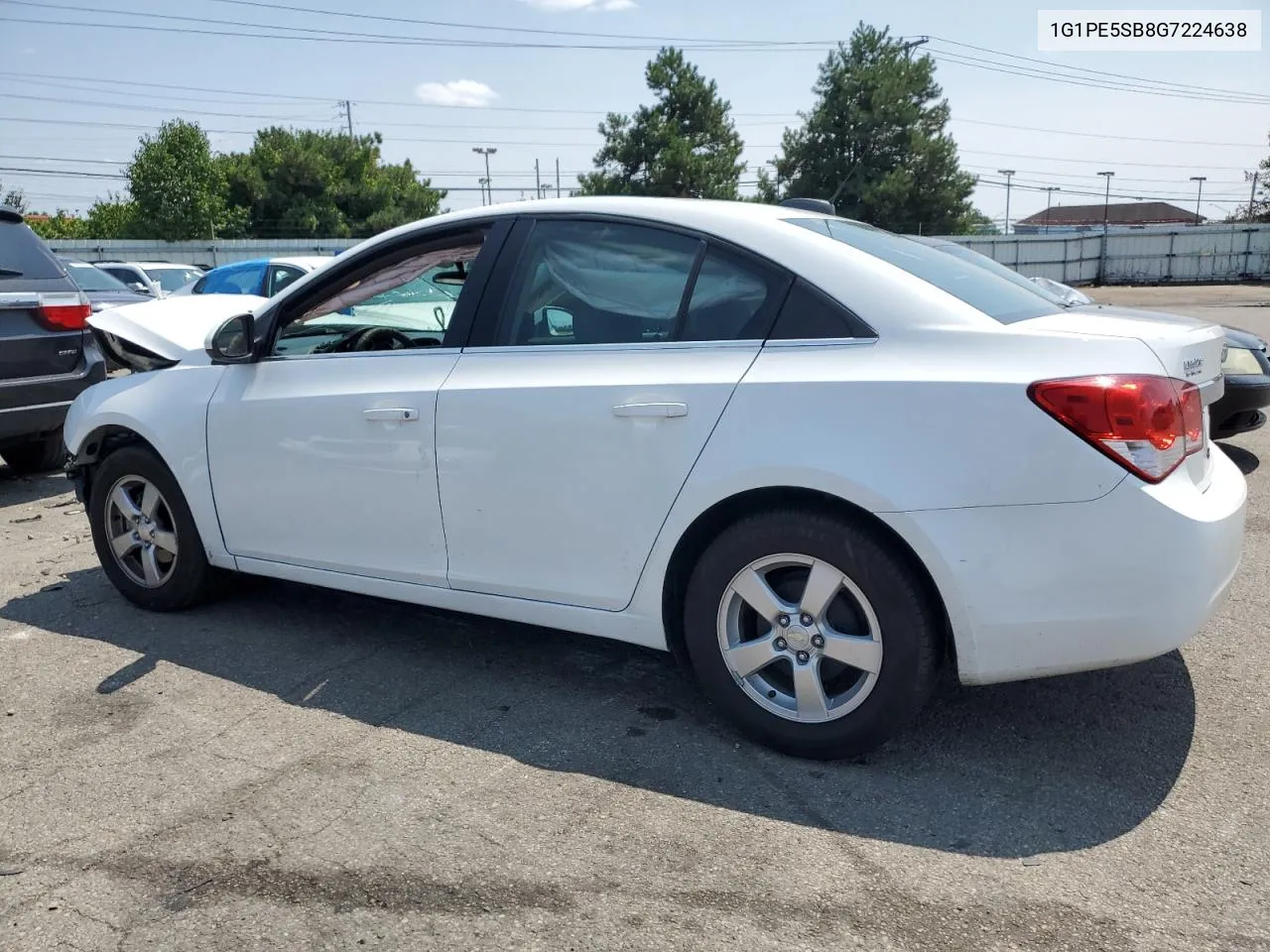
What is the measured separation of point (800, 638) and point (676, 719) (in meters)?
0.63

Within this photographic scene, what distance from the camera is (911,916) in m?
2.35

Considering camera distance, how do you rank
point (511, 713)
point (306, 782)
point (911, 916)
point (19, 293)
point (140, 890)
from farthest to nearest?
1. point (19, 293)
2. point (511, 713)
3. point (306, 782)
4. point (140, 890)
5. point (911, 916)

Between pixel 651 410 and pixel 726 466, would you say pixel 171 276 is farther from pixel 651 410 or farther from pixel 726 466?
pixel 726 466

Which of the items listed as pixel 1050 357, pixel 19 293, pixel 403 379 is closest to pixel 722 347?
pixel 1050 357

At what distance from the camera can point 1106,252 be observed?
43.1 m

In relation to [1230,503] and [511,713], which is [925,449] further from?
[511,713]

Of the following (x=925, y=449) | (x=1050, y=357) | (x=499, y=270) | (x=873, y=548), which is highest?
(x=499, y=270)

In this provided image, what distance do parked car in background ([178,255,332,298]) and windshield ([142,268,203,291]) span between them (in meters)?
8.76

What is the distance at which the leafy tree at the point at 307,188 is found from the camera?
5106 centimetres

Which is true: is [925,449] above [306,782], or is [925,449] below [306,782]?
above

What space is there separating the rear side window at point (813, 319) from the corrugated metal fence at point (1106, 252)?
3877 cm

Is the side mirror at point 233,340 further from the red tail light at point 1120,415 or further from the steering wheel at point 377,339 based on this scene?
the red tail light at point 1120,415

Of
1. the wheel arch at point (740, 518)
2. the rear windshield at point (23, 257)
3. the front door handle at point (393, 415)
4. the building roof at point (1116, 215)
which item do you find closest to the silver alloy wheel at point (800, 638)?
the wheel arch at point (740, 518)

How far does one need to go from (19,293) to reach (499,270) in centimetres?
475
